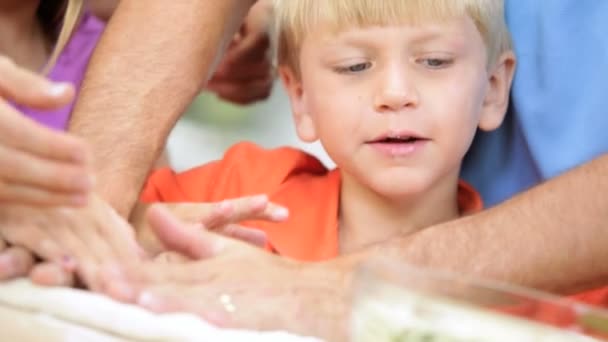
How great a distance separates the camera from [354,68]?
126 centimetres

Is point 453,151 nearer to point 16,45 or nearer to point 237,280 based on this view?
point 237,280

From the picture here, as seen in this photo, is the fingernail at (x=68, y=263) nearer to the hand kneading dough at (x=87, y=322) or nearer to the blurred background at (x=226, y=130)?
the hand kneading dough at (x=87, y=322)

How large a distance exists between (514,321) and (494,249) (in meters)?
0.51

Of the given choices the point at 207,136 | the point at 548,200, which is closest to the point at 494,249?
the point at 548,200

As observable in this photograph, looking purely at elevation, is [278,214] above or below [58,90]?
below

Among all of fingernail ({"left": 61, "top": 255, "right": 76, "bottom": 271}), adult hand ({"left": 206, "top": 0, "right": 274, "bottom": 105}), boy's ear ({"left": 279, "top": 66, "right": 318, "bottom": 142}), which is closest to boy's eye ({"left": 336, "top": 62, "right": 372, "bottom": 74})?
boy's ear ({"left": 279, "top": 66, "right": 318, "bottom": 142})

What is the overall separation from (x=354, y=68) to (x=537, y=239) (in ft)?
1.00

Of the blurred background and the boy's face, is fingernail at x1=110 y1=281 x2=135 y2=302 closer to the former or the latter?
the boy's face

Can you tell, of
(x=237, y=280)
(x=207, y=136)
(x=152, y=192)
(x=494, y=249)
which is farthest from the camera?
(x=207, y=136)

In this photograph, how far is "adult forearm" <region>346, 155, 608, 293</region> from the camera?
1.11 metres

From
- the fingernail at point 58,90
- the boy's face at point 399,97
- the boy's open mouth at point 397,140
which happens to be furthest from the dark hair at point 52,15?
the fingernail at point 58,90

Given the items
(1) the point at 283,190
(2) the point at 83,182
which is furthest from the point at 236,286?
(1) the point at 283,190

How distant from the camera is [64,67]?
177cm

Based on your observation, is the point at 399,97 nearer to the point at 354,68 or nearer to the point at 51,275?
the point at 354,68
